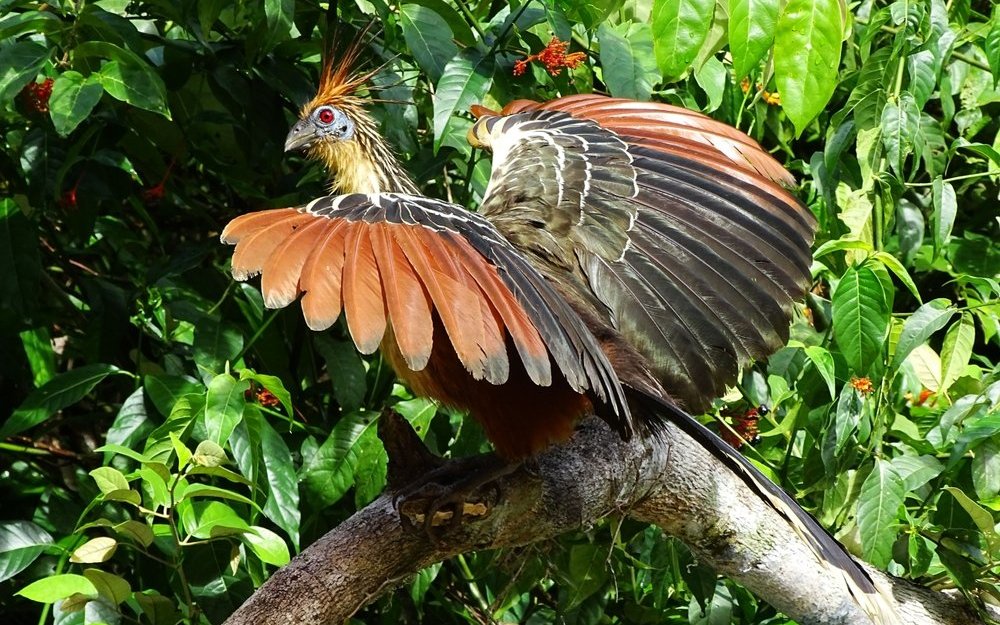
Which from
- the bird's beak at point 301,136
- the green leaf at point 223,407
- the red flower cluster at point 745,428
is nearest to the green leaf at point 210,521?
the green leaf at point 223,407

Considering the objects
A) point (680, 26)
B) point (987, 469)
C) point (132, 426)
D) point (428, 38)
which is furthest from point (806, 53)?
point (132, 426)

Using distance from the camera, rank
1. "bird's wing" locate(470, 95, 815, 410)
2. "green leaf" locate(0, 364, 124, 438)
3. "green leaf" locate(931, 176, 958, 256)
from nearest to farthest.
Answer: "bird's wing" locate(470, 95, 815, 410)
"green leaf" locate(0, 364, 124, 438)
"green leaf" locate(931, 176, 958, 256)

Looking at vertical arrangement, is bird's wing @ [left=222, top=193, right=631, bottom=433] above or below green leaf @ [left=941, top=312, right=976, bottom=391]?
above

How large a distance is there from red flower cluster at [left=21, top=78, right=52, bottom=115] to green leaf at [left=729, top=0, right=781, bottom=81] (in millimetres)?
1596

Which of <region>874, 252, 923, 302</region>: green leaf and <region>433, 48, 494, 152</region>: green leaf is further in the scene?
<region>874, 252, 923, 302</region>: green leaf

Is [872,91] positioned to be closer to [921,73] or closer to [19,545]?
[921,73]

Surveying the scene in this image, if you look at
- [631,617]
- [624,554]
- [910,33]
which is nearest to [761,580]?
[624,554]

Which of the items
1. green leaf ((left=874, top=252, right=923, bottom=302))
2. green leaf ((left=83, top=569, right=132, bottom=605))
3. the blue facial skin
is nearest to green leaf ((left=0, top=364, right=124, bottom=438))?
green leaf ((left=83, top=569, right=132, bottom=605))

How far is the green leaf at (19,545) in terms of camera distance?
2.43 metres

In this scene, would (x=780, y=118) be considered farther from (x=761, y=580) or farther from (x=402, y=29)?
(x=761, y=580)

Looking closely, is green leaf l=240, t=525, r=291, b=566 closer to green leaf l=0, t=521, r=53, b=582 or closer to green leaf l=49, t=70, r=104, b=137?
green leaf l=0, t=521, r=53, b=582

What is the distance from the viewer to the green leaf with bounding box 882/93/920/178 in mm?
2730

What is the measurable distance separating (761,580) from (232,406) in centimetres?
112

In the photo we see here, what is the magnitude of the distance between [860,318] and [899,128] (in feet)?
1.55
